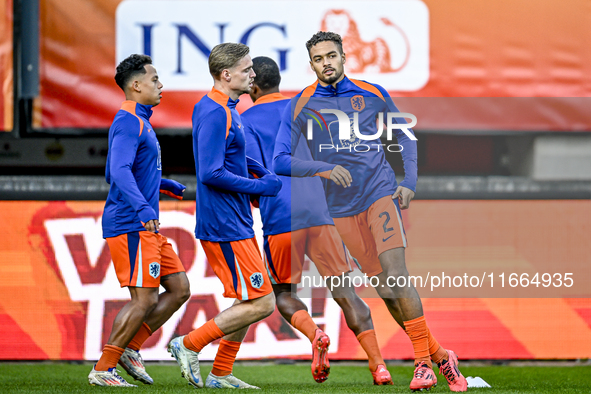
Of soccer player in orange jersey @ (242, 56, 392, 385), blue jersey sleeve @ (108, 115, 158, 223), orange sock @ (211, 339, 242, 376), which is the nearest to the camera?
blue jersey sleeve @ (108, 115, 158, 223)

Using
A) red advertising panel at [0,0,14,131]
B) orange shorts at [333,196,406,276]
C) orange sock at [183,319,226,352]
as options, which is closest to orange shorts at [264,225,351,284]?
orange shorts at [333,196,406,276]

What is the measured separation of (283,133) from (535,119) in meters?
2.69

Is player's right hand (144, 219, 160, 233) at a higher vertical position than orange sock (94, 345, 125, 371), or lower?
higher

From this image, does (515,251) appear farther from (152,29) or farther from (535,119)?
(152,29)

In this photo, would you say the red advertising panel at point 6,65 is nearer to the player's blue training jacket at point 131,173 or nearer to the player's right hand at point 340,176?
the player's blue training jacket at point 131,173

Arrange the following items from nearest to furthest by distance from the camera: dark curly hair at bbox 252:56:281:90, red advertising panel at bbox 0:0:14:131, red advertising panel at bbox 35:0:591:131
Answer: dark curly hair at bbox 252:56:281:90 → red advertising panel at bbox 0:0:14:131 → red advertising panel at bbox 35:0:591:131

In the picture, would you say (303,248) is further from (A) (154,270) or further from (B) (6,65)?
(B) (6,65)

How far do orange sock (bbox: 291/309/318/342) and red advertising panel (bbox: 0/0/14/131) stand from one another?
9.96ft

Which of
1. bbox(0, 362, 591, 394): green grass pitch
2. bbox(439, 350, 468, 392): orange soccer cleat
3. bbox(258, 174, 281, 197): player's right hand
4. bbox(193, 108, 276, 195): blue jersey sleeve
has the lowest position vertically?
bbox(0, 362, 591, 394): green grass pitch

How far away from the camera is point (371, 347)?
421cm

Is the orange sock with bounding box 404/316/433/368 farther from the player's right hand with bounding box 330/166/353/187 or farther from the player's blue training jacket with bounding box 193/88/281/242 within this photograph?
the player's blue training jacket with bounding box 193/88/281/242

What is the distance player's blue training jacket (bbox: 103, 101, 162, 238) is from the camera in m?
3.96

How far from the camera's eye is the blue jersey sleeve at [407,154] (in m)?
3.99

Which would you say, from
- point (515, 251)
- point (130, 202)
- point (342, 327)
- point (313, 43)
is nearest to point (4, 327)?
point (130, 202)
